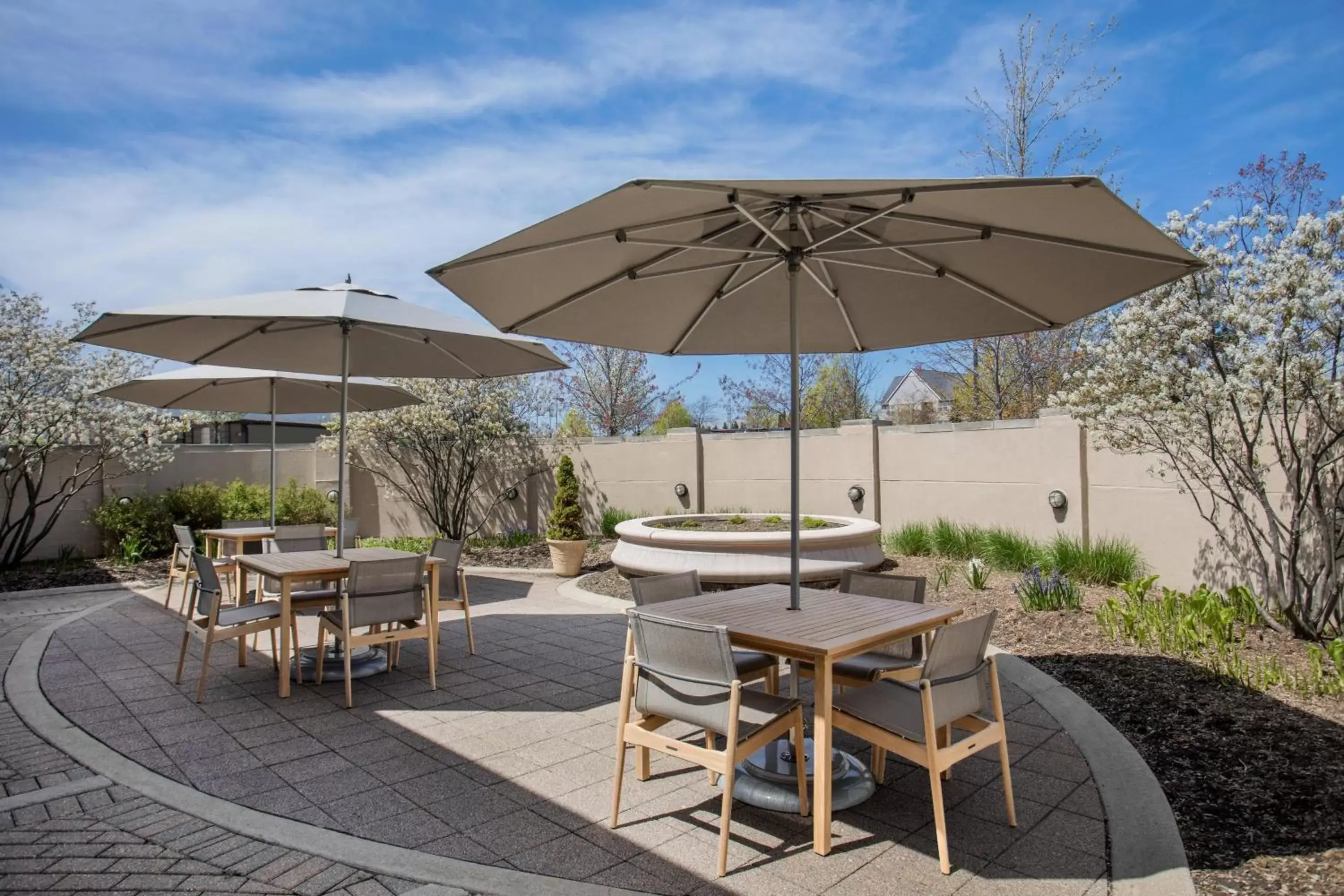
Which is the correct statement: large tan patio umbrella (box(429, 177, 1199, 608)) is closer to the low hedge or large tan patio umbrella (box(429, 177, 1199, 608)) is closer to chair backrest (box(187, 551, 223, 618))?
chair backrest (box(187, 551, 223, 618))

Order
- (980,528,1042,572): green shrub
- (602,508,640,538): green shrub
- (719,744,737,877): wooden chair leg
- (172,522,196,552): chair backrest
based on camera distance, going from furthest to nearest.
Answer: (602,508,640,538): green shrub, (980,528,1042,572): green shrub, (172,522,196,552): chair backrest, (719,744,737,877): wooden chair leg

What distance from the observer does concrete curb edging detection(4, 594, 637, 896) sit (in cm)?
269

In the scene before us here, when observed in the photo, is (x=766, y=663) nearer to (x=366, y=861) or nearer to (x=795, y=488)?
(x=795, y=488)

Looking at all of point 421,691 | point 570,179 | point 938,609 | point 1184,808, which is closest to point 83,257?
point 570,179

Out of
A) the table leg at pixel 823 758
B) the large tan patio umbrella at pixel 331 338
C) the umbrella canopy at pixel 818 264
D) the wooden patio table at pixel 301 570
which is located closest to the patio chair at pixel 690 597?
the table leg at pixel 823 758

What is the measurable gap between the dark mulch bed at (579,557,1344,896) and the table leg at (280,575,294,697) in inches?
190

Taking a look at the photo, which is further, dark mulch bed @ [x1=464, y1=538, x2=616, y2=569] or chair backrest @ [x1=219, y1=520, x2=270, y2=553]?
dark mulch bed @ [x1=464, y1=538, x2=616, y2=569]

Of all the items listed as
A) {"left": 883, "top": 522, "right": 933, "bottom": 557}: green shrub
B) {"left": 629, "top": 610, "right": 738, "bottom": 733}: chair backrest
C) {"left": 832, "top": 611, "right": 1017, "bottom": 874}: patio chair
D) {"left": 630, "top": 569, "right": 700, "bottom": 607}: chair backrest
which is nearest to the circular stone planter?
{"left": 883, "top": 522, "right": 933, "bottom": 557}: green shrub

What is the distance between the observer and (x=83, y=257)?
11703 millimetres

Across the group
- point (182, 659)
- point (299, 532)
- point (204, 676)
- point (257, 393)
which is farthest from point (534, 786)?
point (257, 393)

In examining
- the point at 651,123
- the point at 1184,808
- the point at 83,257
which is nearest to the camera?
the point at 1184,808

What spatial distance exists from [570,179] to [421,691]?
7.89 m

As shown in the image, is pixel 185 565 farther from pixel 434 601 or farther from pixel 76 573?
pixel 434 601

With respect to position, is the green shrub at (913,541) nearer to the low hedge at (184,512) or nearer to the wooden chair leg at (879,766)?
the wooden chair leg at (879,766)
